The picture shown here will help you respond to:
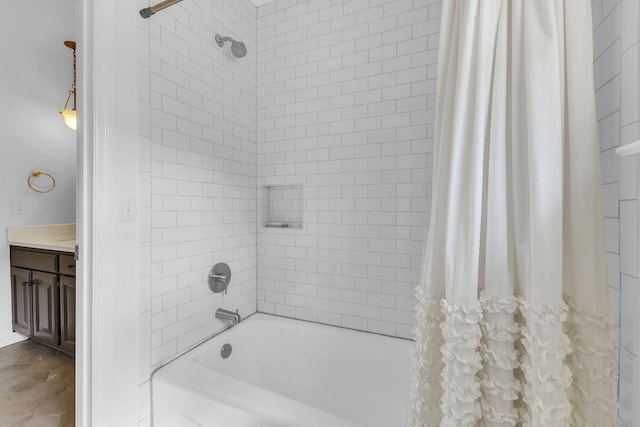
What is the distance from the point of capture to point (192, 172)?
5.17 feet

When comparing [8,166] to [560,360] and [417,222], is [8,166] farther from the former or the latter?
[560,360]

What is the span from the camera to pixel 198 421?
3.88 feet

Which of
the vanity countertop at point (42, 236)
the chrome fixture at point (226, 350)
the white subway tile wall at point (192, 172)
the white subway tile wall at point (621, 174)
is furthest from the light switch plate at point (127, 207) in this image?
the white subway tile wall at point (621, 174)

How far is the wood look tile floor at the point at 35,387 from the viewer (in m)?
1.63

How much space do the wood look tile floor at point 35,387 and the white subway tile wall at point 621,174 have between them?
2.42m

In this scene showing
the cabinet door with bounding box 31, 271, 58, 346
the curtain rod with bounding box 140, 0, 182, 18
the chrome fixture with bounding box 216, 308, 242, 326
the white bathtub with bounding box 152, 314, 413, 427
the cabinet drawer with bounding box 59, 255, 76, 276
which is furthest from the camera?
the cabinet door with bounding box 31, 271, 58, 346

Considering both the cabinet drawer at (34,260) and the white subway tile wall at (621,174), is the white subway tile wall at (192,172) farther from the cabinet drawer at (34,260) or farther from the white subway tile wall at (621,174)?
the white subway tile wall at (621,174)

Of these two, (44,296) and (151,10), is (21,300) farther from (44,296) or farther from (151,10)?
(151,10)

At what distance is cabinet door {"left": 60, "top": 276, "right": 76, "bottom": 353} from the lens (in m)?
2.05

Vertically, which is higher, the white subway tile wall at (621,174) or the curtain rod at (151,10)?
the curtain rod at (151,10)

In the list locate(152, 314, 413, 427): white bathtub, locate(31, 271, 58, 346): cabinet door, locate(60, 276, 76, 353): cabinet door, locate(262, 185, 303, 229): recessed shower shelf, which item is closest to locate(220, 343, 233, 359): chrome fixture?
locate(152, 314, 413, 427): white bathtub

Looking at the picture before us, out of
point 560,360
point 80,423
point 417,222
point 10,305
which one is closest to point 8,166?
point 10,305

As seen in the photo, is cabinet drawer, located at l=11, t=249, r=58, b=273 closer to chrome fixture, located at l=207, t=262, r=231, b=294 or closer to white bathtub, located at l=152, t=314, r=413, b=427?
chrome fixture, located at l=207, t=262, r=231, b=294

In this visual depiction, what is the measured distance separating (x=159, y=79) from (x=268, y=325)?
1582mm
